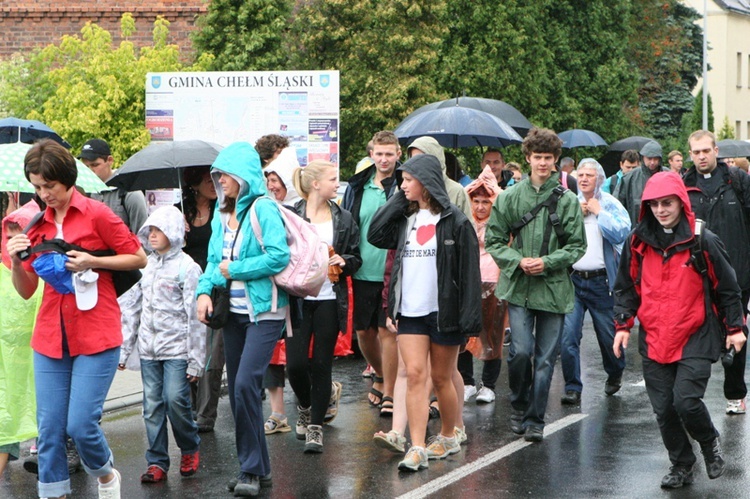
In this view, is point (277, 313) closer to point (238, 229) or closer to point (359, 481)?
point (238, 229)

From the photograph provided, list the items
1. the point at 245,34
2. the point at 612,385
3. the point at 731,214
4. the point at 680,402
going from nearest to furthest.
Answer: the point at 680,402 → the point at 731,214 → the point at 612,385 → the point at 245,34

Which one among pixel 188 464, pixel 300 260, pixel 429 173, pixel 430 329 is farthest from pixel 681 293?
pixel 188 464

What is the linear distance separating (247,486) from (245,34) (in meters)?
22.4

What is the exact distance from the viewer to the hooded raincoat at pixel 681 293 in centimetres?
748

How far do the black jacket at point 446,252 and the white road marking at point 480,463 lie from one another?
2.93 ft

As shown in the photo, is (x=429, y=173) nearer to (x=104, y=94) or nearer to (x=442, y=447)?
(x=442, y=447)

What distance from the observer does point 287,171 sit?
923 centimetres

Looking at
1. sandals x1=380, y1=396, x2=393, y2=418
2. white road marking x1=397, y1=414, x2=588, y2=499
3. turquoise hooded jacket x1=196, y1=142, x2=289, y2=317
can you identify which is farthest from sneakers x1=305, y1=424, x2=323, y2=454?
turquoise hooded jacket x1=196, y1=142, x2=289, y2=317

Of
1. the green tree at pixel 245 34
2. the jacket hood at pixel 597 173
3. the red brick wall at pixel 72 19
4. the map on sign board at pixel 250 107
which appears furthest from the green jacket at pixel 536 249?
the red brick wall at pixel 72 19

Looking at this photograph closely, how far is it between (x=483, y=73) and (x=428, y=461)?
28871 mm

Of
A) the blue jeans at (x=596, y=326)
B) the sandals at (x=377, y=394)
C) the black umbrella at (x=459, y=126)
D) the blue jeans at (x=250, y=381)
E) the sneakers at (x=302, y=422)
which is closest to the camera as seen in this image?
the blue jeans at (x=250, y=381)

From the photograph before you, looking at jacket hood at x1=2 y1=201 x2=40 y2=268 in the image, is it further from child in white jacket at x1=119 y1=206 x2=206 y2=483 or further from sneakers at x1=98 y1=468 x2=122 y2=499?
sneakers at x1=98 y1=468 x2=122 y2=499

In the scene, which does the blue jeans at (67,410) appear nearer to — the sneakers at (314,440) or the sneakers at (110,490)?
the sneakers at (110,490)

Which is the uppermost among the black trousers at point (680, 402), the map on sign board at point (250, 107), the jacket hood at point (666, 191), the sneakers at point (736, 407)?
the map on sign board at point (250, 107)
